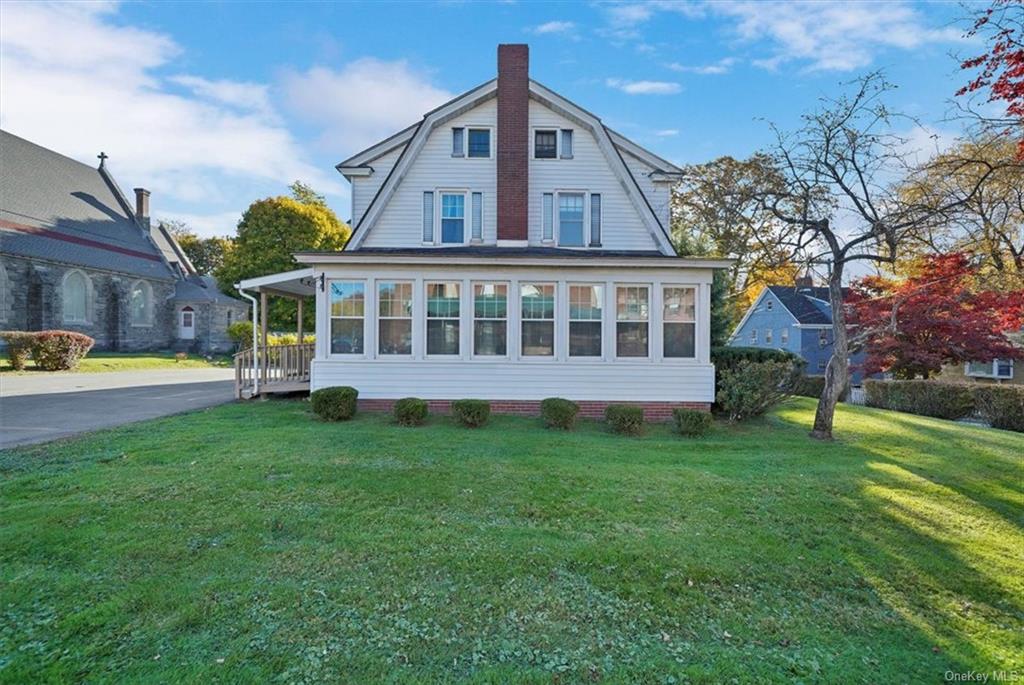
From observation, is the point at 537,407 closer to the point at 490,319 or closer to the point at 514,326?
the point at 514,326

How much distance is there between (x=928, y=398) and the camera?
49.3ft

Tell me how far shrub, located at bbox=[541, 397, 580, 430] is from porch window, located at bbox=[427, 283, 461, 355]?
112 inches

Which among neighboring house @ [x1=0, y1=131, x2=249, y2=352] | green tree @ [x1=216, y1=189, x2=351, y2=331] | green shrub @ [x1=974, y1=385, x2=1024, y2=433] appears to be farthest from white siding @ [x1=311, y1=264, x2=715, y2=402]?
neighboring house @ [x1=0, y1=131, x2=249, y2=352]

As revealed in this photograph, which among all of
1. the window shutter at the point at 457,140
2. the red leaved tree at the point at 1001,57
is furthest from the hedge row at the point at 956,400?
the window shutter at the point at 457,140

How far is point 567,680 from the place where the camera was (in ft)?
8.98

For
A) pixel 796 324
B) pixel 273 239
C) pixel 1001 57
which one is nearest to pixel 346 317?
pixel 1001 57

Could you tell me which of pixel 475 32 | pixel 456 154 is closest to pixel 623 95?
pixel 475 32

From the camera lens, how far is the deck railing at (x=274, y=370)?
12.9 meters

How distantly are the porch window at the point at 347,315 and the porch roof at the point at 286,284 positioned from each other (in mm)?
899

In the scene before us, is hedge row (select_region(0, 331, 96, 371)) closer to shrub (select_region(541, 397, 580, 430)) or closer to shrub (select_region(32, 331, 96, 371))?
shrub (select_region(32, 331, 96, 371))

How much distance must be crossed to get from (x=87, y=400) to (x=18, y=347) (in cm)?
1132

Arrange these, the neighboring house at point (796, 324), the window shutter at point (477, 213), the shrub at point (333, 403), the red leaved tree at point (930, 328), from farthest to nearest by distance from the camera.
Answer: the neighboring house at point (796, 324), the red leaved tree at point (930, 328), the window shutter at point (477, 213), the shrub at point (333, 403)

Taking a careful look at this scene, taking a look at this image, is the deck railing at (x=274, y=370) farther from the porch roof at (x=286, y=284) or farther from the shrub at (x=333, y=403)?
the shrub at (x=333, y=403)

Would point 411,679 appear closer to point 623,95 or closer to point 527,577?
point 527,577
